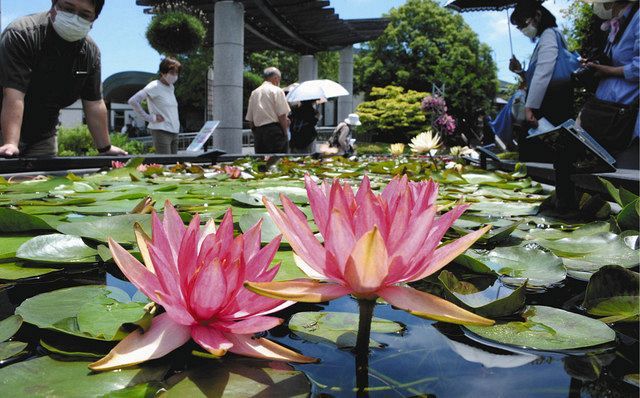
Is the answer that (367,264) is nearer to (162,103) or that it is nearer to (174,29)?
(162,103)

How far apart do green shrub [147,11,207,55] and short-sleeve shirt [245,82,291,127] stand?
4183mm

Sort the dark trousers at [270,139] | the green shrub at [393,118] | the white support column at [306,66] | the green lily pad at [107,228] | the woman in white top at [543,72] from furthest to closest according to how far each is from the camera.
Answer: the green shrub at [393,118], the white support column at [306,66], the dark trousers at [270,139], the woman in white top at [543,72], the green lily pad at [107,228]

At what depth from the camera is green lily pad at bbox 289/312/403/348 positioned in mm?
370

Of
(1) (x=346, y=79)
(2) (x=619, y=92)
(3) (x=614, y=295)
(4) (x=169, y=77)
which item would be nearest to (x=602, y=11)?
(2) (x=619, y=92)

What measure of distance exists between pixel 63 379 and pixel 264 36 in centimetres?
968

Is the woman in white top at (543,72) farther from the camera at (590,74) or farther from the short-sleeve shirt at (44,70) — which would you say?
the short-sleeve shirt at (44,70)

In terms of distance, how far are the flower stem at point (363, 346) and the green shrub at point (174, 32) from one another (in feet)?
25.2

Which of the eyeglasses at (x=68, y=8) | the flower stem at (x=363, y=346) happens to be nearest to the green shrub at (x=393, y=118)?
the eyeglasses at (x=68, y=8)

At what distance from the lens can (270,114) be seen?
382cm

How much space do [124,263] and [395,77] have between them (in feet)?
62.3

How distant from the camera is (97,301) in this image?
431 millimetres

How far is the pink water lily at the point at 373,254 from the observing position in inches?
11.1

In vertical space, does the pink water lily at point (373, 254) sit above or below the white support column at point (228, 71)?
below

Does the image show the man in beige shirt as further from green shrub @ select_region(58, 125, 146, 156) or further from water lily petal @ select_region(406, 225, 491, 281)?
green shrub @ select_region(58, 125, 146, 156)
